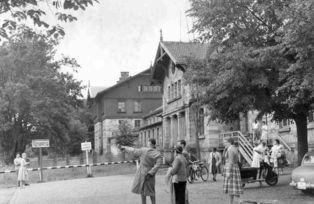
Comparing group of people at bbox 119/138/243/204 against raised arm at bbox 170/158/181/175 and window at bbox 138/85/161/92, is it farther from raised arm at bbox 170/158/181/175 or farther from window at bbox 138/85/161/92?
window at bbox 138/85/161/92

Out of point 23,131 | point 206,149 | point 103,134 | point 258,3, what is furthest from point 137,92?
point 258,3

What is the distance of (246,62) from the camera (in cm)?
1802

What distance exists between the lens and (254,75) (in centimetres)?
1833

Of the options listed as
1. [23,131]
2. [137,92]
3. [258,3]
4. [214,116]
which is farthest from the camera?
[137,92]

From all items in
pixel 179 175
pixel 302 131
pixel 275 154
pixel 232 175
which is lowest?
pixel 232 175

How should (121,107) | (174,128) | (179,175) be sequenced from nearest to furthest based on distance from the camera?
1. (179,175)
2. (174,128)
3. (121,107)

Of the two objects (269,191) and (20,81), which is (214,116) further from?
(20,81)

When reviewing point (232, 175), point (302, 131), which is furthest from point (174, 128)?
point (232, 175)

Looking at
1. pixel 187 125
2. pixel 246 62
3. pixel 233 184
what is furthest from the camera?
pixel 187 125

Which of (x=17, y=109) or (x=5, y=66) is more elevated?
(x=5, y=66)

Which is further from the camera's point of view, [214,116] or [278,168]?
[278,168]

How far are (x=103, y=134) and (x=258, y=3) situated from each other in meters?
62.7

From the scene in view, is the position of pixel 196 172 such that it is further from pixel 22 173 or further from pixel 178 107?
pixel 178 107

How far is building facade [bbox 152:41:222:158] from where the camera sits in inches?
1549
